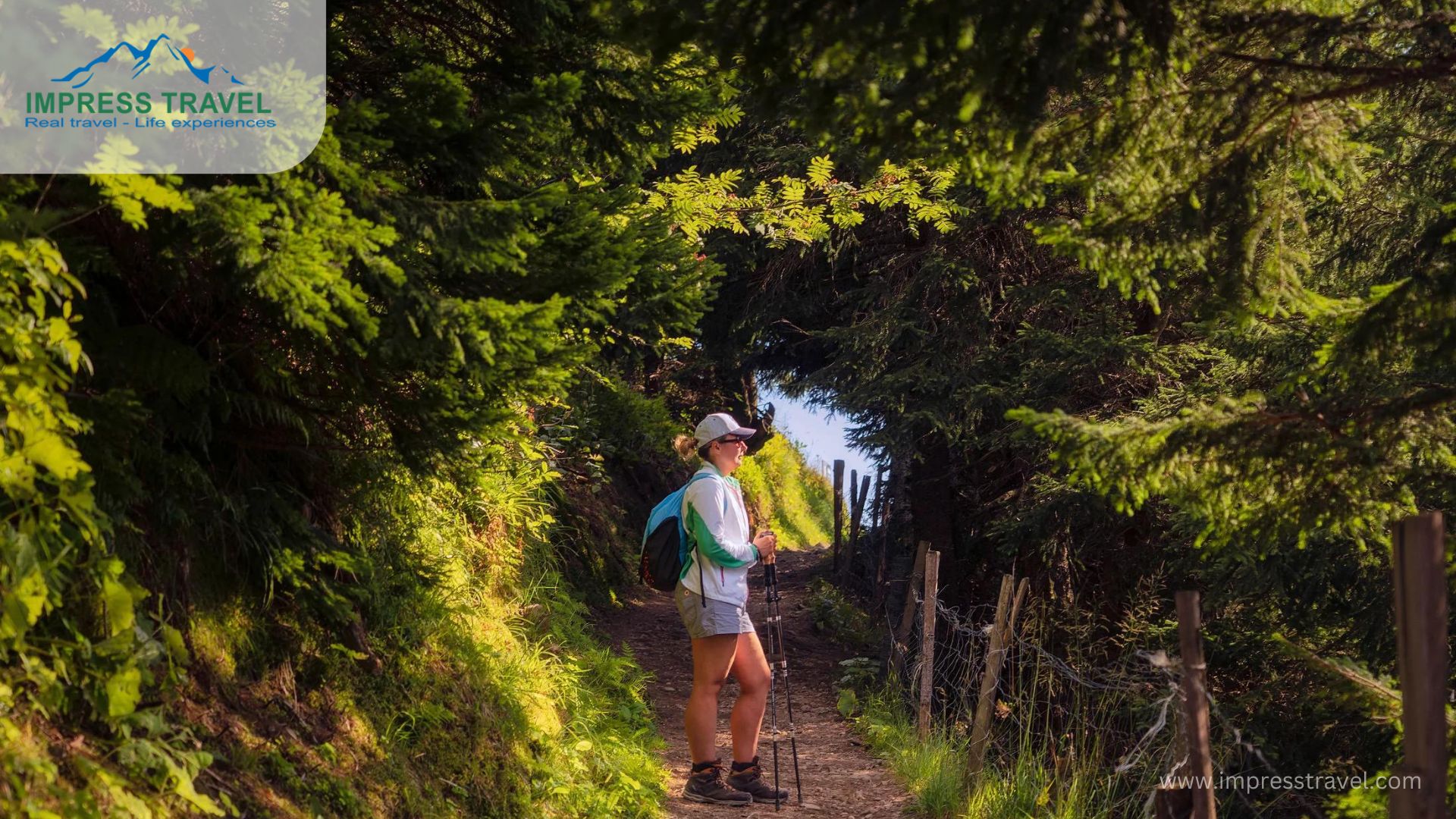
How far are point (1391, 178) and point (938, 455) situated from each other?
5.35m

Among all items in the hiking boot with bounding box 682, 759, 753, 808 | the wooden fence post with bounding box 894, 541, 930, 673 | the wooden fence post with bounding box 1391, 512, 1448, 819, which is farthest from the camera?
the wooden fence post with bounding box 894, 541, 930, 673

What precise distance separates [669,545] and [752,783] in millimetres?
1630

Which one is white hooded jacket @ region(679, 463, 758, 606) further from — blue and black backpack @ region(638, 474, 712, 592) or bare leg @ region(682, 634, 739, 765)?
bare leg @ region(682, 634, 739, 765)

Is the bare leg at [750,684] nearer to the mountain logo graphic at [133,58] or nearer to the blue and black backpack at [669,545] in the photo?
the blue and black backpack at [669,545]

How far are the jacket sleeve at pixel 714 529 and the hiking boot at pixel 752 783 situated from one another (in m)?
1.42

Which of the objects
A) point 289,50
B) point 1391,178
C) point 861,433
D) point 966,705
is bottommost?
point 966,705

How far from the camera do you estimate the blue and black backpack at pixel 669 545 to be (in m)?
6.67

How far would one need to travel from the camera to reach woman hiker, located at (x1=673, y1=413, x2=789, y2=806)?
6.46 meters

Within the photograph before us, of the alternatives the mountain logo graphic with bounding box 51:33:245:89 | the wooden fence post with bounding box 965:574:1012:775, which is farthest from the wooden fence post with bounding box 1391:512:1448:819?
the mountain logo graphic with bounding box 51:33:245:89

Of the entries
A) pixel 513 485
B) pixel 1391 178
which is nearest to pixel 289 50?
pixel 513 485

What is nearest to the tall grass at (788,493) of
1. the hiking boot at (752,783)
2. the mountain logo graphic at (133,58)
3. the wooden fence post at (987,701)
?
the wooden fence post at (987,701)

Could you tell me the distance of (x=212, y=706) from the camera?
158 inches

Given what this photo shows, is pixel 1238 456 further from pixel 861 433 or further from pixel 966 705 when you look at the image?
pixel 861 433

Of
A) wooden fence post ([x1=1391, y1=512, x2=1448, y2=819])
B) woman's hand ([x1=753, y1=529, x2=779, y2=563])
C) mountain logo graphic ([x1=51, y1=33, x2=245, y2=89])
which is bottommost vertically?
wooden fence post ([x1=1391, y1=512, x2=1448, y2=819])
